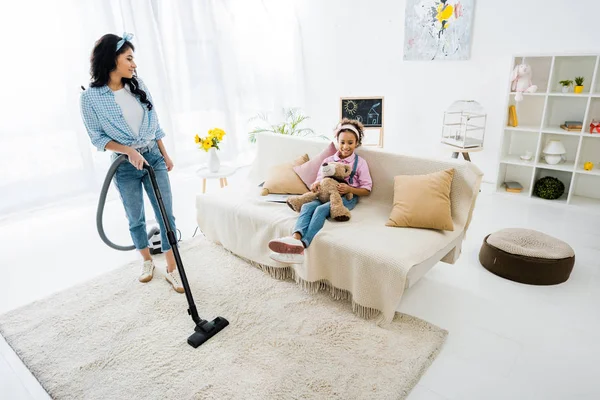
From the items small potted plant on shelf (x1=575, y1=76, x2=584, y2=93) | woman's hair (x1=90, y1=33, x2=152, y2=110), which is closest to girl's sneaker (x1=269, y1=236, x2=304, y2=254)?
woman's hair (x1=90, y1=33, x2=152, y2=110)

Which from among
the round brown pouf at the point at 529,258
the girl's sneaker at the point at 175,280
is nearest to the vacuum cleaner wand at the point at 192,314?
the girl's sneaker at the point at 175,280

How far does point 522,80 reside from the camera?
3.58 metres

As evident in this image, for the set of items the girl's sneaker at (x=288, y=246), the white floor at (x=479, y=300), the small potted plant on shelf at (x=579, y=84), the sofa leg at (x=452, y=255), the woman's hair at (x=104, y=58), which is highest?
the woman's hair at (x=104, y=58)

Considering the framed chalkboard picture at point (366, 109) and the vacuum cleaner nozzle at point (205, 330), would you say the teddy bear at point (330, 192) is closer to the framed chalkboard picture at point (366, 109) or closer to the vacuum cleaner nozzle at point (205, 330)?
the vacuum cleaner nozzle at point (205, 330)

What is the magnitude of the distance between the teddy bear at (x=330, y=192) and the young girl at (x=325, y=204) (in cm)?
4

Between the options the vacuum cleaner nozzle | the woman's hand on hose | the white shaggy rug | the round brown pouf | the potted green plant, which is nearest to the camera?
the white shaggy rug

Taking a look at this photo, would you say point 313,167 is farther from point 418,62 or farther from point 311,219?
point 418,62

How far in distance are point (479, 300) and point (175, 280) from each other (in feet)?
5.89

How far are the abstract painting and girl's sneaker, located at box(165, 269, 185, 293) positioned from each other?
11.2ft

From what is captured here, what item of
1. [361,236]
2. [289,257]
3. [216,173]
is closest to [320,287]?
[289,257]

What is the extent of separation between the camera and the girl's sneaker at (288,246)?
2.22 meters

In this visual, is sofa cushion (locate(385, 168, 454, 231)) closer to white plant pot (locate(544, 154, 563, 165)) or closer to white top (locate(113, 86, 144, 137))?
white top (locate(113, 86, 144, 137))

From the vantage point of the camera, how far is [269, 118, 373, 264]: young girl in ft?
7.34

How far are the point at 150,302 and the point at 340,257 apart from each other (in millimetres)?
1141
